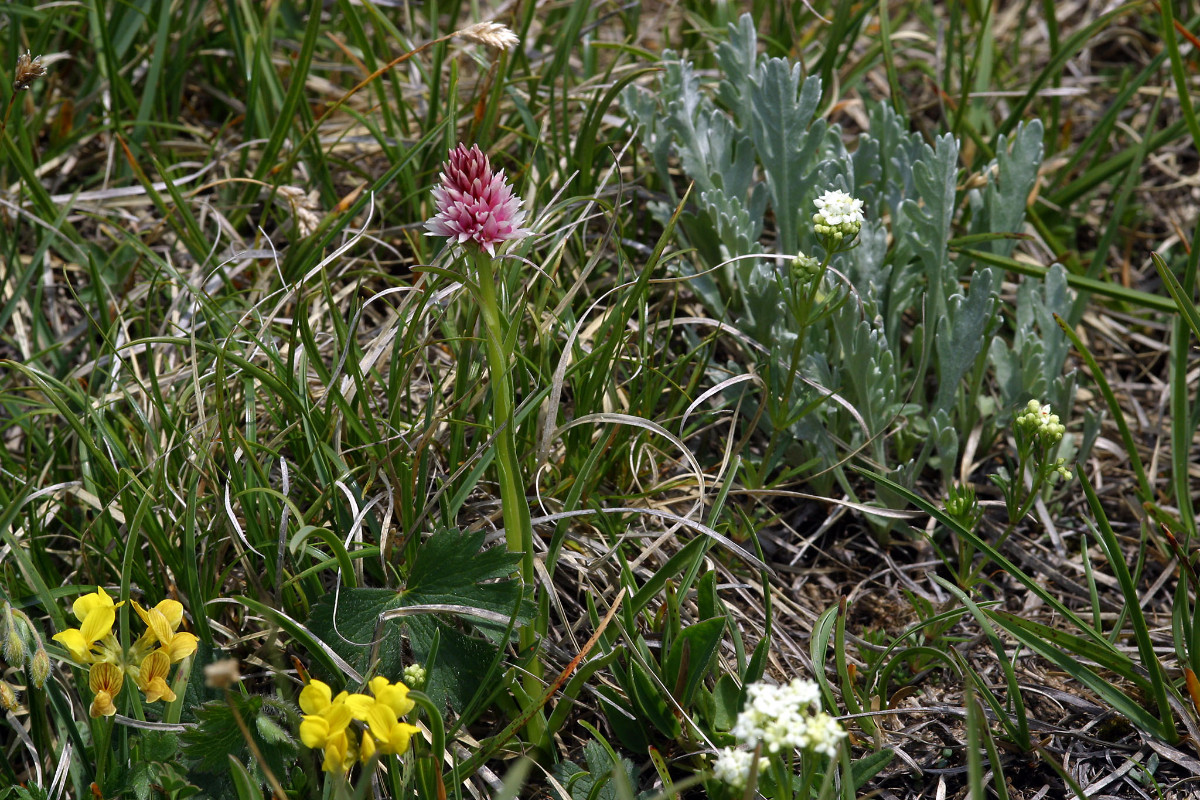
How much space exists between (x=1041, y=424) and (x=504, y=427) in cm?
115

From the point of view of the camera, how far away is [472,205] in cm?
160

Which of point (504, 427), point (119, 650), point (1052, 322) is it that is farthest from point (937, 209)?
point (119, 650)

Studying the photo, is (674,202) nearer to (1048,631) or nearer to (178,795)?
(1048,631)

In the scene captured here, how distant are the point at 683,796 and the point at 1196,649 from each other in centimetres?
106

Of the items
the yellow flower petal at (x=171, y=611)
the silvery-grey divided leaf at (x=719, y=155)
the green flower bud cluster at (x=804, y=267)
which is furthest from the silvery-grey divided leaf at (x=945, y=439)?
the yellow flower petal at (x=171, y=611)

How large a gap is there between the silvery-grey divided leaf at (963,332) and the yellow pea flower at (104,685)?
201cm

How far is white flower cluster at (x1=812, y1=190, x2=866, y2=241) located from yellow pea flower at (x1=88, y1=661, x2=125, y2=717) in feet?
5.30

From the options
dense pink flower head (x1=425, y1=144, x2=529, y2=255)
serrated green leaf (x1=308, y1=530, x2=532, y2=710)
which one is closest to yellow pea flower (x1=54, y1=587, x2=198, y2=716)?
serrated green leaf (x1=308, y1=530, x2=532, y2=710)

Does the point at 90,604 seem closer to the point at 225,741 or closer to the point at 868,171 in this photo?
the point at 225,741

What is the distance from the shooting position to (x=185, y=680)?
70.5 inches

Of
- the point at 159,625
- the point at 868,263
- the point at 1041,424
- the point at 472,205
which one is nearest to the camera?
the point at 472,205

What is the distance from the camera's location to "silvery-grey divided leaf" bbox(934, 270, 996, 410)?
2453 millimetres

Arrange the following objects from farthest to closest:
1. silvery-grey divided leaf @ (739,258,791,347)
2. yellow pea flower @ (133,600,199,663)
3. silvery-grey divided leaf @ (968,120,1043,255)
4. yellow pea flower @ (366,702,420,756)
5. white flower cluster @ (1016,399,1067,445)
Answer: silvery-grey divided leaf @ (968,120,1043,255) → silvery-grey divided leaf @ (739,258,791,347) → white flower cluster @ (1016,399,1067,445) → yellow pea flower @ (133,600,199,663) → yellow pea flower @ (366,702,420,756)

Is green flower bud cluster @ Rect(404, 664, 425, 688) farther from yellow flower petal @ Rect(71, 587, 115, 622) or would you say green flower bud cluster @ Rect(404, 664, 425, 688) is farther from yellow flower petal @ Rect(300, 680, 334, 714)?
yellow flower petal @ Rect(71, 587, 115, 622)
